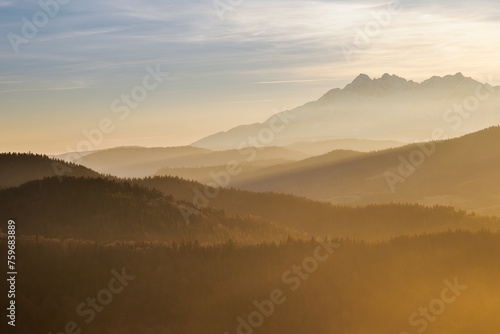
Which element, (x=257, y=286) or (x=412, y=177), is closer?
(x=257, y=286)

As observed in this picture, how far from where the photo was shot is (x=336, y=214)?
46.2 m

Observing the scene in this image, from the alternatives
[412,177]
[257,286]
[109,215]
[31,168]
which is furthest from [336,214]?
[412,177]

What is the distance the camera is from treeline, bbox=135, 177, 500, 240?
131 ft

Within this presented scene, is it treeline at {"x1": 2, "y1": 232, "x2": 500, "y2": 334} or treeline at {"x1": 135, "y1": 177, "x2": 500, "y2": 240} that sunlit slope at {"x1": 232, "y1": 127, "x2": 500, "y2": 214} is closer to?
treeline at {"x1": 135, "y1": 177, "x2": 500, "y2": 240}

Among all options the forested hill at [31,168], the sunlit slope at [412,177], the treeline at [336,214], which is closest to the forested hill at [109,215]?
the treeline at [336,214]

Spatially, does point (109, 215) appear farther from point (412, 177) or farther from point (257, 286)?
point (412, 177)

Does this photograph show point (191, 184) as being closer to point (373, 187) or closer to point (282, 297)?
point (282, 297)

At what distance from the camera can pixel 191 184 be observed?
5531 centimetres

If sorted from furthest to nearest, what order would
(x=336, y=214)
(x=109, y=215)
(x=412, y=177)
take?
(x=412, y=177) < (x=336, y=214) < (x=109, y=215)

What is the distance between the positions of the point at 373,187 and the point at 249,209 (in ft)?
184

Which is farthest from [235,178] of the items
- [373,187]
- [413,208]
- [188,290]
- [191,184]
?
[188,290]

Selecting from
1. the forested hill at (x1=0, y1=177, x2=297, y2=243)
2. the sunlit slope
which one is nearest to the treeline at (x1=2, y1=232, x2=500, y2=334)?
the forested hill at (x1=0, y1=177, x2=297, y2=243)

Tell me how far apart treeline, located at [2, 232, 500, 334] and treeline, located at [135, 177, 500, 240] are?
12.9 metres

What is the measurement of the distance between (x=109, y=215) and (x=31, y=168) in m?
21.3
